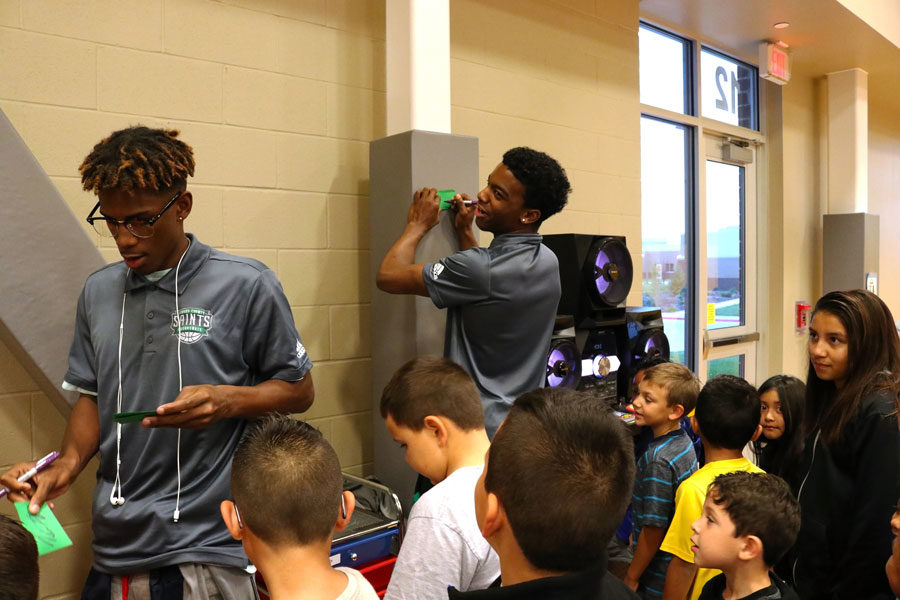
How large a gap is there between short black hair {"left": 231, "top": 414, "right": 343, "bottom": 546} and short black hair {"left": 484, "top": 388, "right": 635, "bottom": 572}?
1.17ft

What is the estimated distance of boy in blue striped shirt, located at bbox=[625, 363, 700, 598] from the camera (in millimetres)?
2406

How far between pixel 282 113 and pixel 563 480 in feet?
7.55

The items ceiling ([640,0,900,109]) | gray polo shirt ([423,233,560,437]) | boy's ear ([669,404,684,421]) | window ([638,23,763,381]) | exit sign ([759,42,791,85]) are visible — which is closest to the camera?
gray polo shirt ([423,233,560,437])

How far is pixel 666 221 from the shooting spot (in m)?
5.43

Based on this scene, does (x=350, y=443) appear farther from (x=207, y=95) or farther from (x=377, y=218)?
(x=207, y=95)

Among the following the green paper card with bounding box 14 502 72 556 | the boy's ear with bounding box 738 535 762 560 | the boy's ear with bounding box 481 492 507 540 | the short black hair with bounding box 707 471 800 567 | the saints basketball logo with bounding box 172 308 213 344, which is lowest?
the boy's ear with bounding box 738 535 762 560

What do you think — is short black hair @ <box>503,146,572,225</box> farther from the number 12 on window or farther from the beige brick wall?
the number 12 on window

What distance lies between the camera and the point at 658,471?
247cm

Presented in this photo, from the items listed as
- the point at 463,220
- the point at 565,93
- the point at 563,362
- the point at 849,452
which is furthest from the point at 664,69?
the point at 849,452

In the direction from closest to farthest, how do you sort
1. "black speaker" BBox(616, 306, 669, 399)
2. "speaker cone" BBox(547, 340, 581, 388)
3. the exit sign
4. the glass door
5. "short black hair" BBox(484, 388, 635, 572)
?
"short black hair" BBox(484, 388, 635, 572) < "speaker cone" BBox(547, 340, 581, 388) < "black speaker" BBox(616, 306, 669, 399) < the exit sign < the glass door

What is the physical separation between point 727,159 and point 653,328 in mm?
2651

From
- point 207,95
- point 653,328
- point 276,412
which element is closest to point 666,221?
point 653,328

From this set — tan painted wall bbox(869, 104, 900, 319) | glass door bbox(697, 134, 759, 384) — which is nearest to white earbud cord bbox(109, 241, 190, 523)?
glass door bbox(697, 134, 759, 384)

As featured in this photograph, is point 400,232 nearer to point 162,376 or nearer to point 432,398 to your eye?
point 432,398
